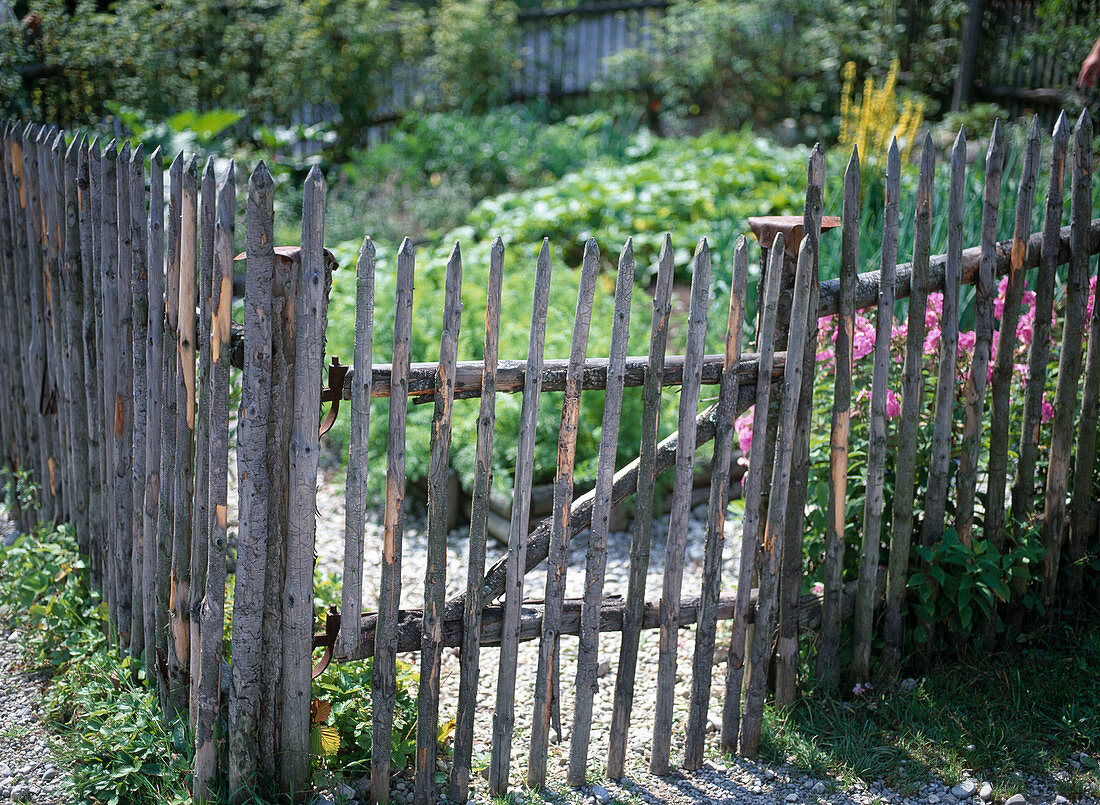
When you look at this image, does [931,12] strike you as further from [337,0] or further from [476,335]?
[476,335]

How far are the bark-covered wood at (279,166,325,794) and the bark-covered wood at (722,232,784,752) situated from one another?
959mm

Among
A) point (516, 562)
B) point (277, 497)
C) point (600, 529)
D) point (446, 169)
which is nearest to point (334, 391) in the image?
point (277, 497)

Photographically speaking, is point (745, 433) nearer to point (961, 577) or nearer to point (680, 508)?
point (680, 508)

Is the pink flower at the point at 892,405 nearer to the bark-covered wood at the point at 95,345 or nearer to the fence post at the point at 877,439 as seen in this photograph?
the fence post at the point at 877,439

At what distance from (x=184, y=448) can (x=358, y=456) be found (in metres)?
0.50

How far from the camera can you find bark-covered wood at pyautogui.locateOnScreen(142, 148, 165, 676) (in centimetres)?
221

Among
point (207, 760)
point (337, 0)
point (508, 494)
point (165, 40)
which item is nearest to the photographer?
point (207, 760)

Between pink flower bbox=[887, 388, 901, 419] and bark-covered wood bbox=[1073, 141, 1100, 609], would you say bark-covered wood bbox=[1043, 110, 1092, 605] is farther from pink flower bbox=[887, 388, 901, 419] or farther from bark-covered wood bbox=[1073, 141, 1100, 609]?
pink flower bbox=[887, 388, 901, 419]

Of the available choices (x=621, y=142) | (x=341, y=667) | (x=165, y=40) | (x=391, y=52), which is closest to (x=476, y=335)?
(x=341, y=667)

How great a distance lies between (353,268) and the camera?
532 centimetres

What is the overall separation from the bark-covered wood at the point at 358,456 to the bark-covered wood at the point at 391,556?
56mm

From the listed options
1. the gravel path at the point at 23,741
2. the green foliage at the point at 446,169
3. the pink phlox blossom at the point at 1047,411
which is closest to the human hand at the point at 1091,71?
the green foliage at the point at 446,169

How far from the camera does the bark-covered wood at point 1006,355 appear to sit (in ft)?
8.21

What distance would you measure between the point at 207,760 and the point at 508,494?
1.83 meters
